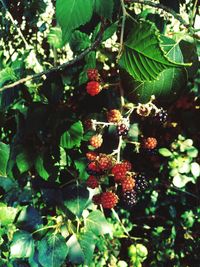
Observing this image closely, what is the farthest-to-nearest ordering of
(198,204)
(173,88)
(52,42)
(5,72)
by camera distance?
(198,204), (52,42), (5,72), (173,88)

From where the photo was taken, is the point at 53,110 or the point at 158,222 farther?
the point at 158,222

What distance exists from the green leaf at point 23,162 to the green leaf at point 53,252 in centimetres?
26

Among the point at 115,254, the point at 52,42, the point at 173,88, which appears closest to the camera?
the point at 173,88

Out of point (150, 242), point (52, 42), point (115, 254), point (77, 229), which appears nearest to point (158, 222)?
point (150, 242)

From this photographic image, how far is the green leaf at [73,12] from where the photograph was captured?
0.59 metres

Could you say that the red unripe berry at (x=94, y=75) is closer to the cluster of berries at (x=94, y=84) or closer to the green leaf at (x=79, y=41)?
the cluster of berries at (x=94, y=84)

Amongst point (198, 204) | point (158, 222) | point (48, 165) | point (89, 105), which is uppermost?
point (89, 105)

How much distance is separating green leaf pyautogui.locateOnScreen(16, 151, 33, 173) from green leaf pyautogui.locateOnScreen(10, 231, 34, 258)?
0.82ft

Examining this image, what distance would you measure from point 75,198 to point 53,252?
7.0 inches

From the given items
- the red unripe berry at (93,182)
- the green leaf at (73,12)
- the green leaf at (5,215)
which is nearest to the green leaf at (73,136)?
the red unripe berry at (93,182)

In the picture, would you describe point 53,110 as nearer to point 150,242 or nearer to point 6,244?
point 6,244

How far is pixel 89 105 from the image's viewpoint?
1.23 metres

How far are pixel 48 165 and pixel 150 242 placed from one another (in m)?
1.19

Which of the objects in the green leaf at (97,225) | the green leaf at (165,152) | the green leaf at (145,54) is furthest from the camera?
the green leaf at (165,152)
